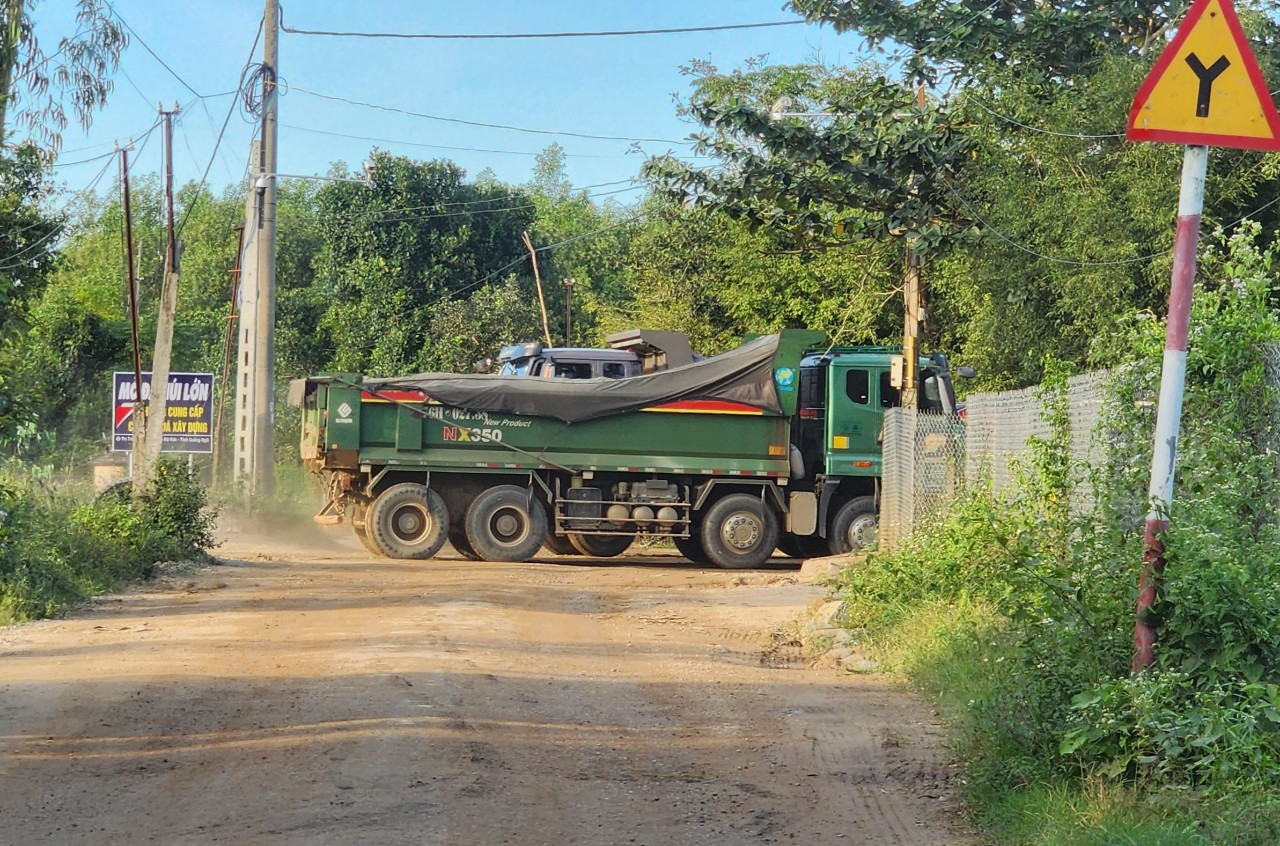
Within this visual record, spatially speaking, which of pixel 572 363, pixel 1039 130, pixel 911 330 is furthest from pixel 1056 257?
pixel 572 363

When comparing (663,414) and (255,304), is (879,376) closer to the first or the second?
(663,414)

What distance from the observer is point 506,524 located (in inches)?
793

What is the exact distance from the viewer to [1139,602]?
6340mm

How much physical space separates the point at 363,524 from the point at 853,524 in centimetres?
671

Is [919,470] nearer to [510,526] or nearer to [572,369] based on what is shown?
[510,526]

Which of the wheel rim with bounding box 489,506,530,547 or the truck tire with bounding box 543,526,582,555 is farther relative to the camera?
the truck tire with bounding box 543,526,582,555

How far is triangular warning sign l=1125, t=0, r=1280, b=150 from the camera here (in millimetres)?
6090

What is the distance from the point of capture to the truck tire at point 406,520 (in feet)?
65.4

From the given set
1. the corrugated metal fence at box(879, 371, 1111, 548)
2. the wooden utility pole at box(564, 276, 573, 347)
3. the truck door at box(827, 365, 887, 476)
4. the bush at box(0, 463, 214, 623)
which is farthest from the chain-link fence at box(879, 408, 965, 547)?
the wooden utility pole at box(564, 276, 573, 347)

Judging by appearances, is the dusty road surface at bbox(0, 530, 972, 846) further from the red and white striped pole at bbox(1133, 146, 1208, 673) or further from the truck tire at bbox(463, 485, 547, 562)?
the truck tire at bbox(463, 485, 547, 562)

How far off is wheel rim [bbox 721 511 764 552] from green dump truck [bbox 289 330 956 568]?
2 centimetres

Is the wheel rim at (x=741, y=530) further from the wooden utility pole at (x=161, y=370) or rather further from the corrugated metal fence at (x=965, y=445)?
the wooden utility pole at (x=161, y=370)

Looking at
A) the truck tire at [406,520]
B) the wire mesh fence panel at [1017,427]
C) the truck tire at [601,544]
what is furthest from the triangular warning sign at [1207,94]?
the truck tire at [601,544]

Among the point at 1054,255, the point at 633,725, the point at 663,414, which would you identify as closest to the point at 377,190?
the point at 663,414
